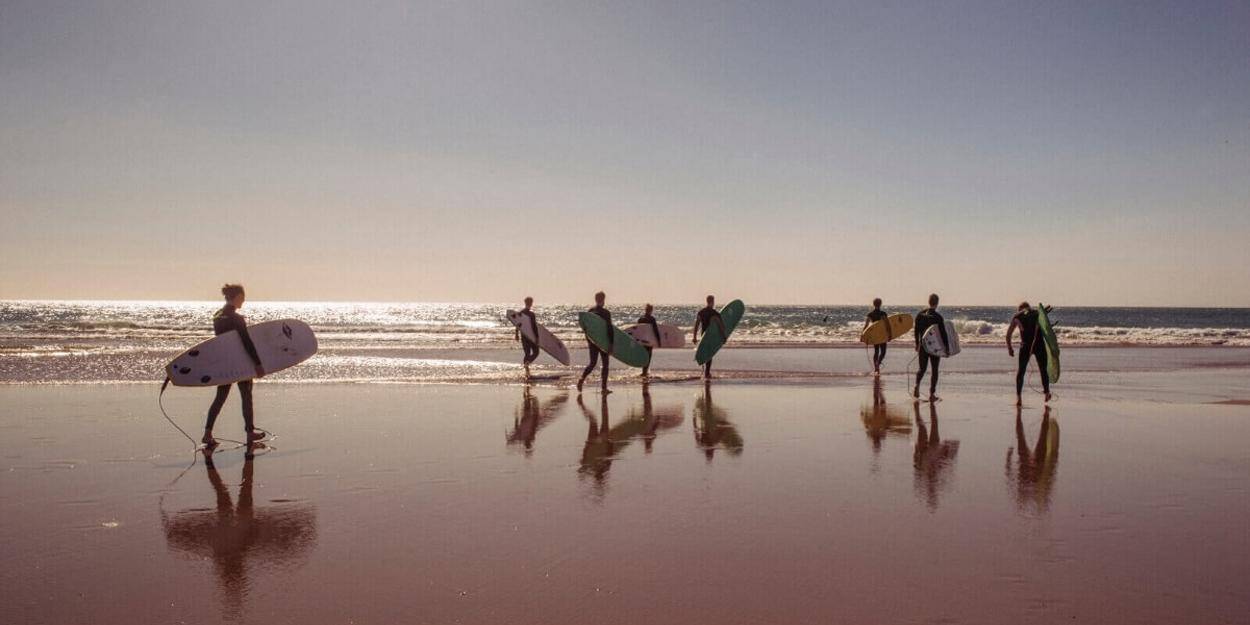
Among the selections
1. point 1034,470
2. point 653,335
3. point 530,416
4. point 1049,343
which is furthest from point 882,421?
point 653,335

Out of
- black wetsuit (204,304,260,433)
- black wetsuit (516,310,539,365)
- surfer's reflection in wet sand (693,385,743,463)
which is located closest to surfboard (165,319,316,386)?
black wetsuit (204,304,260,433)

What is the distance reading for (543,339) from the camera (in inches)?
715

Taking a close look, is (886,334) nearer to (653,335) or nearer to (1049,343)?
(1049,343)

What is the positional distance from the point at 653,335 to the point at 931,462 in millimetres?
10319

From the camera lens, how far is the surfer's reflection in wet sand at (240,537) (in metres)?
4.70

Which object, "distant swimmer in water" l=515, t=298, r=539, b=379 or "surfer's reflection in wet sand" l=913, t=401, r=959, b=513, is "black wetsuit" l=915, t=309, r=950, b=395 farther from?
"distant swimmer in water" l=515, t=298, r=539, b=379

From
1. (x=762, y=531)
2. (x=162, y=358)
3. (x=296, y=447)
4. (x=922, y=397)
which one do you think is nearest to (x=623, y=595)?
(x=762, y=531)

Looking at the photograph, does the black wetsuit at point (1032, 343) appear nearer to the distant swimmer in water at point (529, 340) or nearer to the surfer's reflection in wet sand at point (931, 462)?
the surfer's reflection in wet sand at point (931, 462)

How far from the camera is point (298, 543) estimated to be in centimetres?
530

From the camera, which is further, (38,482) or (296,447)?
(296,447)

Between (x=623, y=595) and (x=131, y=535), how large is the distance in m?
3.54

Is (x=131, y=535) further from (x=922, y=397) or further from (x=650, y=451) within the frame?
(x=922, y=397)

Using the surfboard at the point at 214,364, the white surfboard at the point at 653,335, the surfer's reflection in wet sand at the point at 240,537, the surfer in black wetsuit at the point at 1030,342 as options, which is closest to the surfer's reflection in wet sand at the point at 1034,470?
the surfer in black wetsuit at the point at 1030,342

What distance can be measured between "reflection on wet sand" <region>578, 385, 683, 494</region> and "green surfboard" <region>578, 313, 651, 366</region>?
5.71 ft
